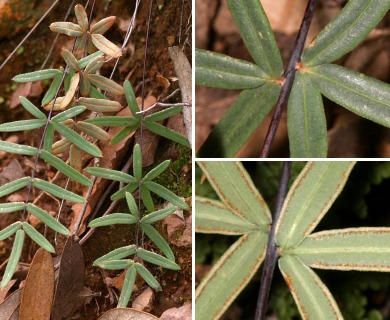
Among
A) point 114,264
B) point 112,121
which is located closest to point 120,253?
point 114,264

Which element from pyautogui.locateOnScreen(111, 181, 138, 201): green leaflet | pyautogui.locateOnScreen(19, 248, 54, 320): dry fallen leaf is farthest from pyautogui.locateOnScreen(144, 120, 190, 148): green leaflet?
pyautogui.locateOnScreen(19, 248, 54, 320): dry fallen leaf

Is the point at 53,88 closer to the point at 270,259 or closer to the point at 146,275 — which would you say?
the point at 146,275

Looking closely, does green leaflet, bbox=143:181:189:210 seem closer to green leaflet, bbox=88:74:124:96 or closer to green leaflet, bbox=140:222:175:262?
green leaflet, bbox=140:222:175:262

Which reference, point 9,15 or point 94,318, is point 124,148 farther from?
point 9,15

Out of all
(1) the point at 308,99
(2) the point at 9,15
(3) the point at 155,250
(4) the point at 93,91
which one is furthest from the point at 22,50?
(1) the point at 308,99

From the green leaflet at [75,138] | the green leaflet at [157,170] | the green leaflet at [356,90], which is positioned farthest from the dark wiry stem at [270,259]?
the green leaflet at [75,138]
